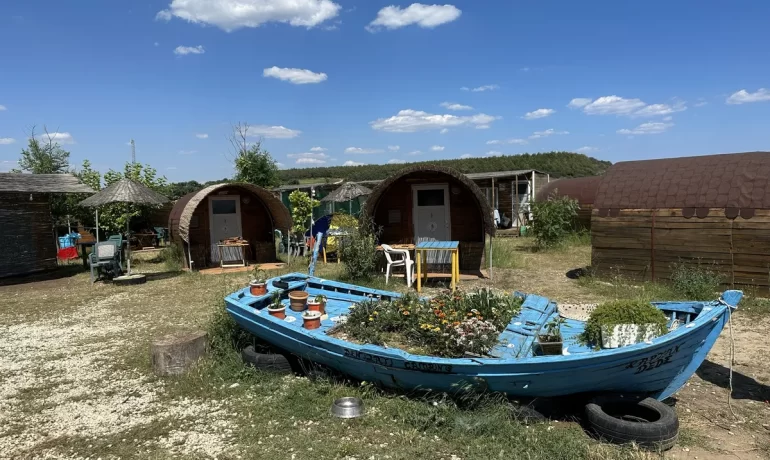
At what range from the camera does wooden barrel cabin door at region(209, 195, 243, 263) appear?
50.5 feet

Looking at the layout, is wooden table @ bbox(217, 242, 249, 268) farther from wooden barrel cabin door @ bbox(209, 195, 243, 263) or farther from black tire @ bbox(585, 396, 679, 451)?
black tire @ bbox(585, 396, 679, 451)

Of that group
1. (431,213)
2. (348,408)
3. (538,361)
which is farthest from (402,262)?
(538,361)

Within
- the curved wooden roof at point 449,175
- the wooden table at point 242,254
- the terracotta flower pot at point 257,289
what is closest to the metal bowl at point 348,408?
the terracotta flower pot at point 257,289

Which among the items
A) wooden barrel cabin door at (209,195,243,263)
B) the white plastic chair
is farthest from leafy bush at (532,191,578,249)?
wooden barrel cabin door at (209,195,243,263)

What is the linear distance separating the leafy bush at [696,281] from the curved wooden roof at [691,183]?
1.22m

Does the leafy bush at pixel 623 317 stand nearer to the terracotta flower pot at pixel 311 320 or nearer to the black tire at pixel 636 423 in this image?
the black tire at pixel 636 423

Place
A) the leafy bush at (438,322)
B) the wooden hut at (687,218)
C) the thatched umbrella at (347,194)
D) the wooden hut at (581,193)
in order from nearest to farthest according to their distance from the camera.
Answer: the leafy bush at (438,322), the wooden hut at (687,218), the thatched umbrella at (347,194), the wooden hut at (581,193)

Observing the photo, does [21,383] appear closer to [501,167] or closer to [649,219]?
[649,219]

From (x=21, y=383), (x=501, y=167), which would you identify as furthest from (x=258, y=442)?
(x=501, y=167)

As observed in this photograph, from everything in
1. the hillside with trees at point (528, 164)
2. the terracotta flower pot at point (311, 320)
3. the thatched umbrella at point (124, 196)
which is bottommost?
the terracotta flower pot at point (311, 320)

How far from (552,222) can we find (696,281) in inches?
298

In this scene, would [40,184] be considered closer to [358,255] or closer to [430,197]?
[358,255]

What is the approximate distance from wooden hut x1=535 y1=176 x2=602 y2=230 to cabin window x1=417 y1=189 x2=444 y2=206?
25.0 feet

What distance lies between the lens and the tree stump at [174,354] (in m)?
5.98
